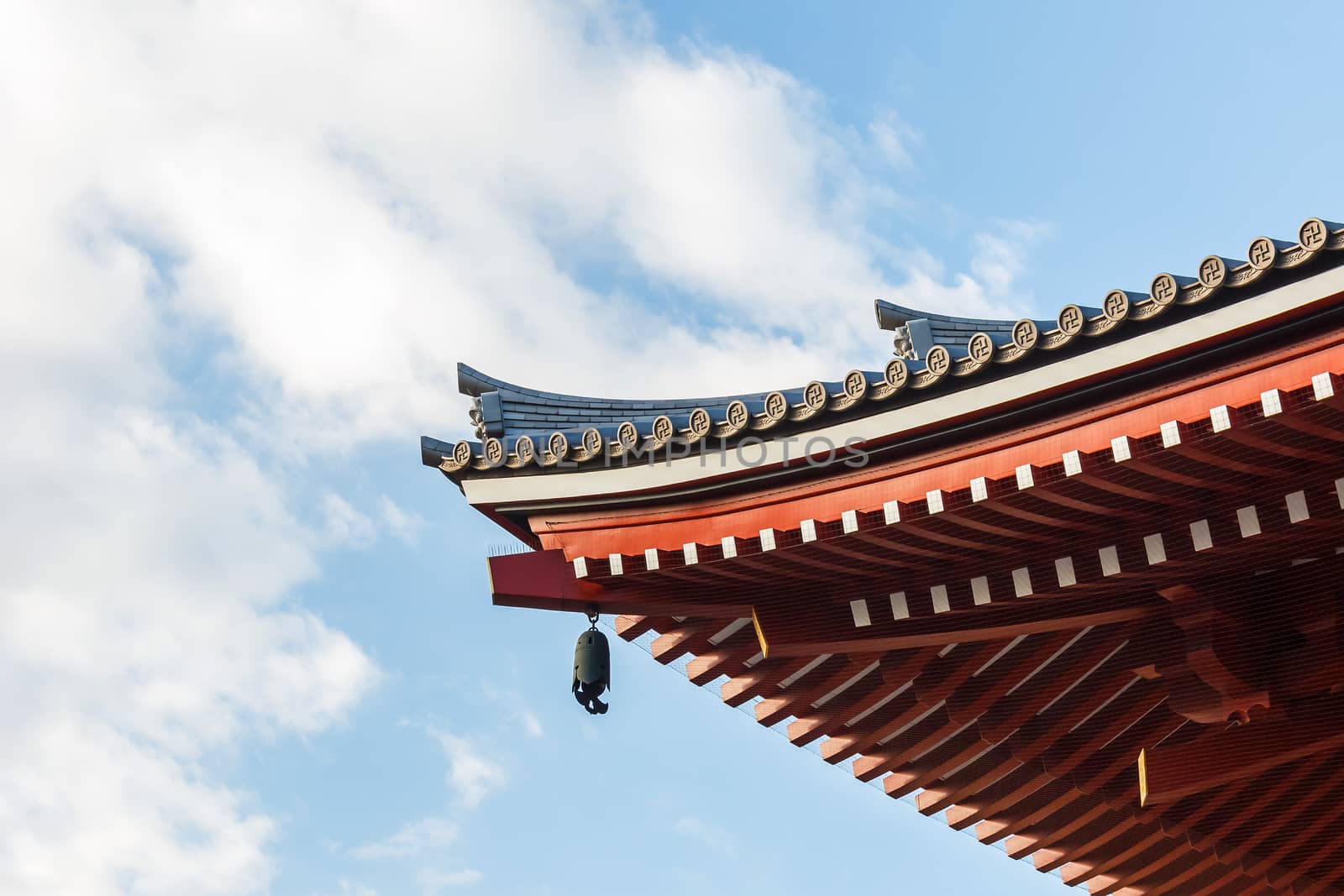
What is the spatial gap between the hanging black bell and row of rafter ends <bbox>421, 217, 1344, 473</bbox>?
88 centimetres

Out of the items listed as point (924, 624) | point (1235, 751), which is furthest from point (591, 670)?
point (1235, 751)

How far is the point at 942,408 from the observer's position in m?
6.35

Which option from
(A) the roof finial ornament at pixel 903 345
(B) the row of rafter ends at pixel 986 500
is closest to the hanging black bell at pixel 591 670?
(B) the row of rafter ends at pixel 986 500

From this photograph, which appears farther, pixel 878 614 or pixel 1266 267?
pixel 878 614

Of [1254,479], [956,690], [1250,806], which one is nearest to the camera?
[1254,479]

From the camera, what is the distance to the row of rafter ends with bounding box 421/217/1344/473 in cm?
561

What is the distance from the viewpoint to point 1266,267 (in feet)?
18.2

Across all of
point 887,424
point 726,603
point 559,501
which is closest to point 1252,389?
point 887,424

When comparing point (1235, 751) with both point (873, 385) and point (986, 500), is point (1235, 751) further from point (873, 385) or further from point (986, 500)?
point (873, 385)

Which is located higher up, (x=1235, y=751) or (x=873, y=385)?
(x=873, y=385)

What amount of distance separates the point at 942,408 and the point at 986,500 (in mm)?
448

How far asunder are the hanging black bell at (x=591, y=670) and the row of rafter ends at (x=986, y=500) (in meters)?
0.36

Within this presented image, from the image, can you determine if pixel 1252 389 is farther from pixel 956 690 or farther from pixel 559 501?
pixel 559 501

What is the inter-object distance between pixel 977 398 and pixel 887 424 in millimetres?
427
